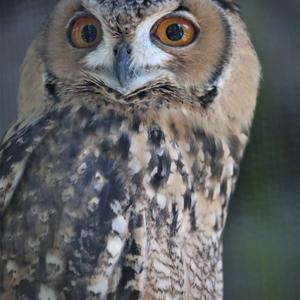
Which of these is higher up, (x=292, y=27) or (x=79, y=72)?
(x=79, y=72)

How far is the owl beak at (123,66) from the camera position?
187 cm

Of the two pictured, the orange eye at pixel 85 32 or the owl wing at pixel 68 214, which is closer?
the owl wing at pixel 68 214

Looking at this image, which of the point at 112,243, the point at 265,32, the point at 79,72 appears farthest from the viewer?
the point at 265,32

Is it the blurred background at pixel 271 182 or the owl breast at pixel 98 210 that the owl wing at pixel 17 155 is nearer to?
the owl breast at pixel 98 210

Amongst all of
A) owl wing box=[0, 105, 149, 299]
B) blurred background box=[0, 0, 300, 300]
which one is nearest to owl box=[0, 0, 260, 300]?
owl wing box=[0, 105, 149, 299]

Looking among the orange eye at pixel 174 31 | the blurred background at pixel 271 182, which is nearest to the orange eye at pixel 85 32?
the orange eye at pixel 174 31

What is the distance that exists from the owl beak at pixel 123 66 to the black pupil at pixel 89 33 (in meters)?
0.07

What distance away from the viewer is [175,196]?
1.89 m

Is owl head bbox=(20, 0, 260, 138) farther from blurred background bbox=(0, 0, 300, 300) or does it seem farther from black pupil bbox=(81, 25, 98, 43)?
blurred background bbox=(0, 0, 300, 300)

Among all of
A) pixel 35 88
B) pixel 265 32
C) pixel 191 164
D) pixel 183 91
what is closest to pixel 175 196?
pixel 191 164

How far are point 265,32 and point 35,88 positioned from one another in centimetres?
102

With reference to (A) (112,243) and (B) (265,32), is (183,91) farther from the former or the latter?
(B) (265,32)

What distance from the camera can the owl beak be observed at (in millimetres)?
1867

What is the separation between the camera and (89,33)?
1.93 metres
